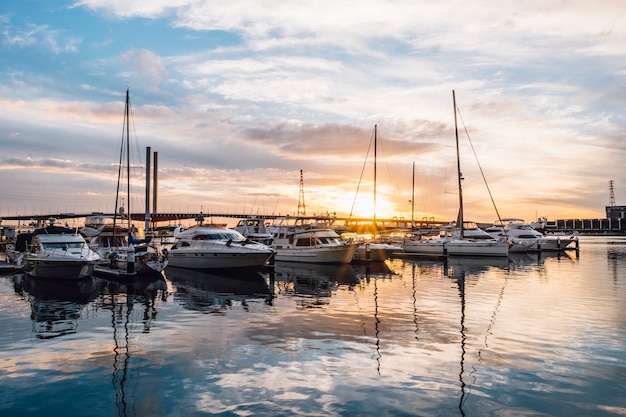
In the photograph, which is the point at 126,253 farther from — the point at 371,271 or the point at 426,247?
the point at 426,247

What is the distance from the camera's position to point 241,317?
17.7 metres

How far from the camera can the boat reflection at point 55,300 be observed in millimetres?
15906

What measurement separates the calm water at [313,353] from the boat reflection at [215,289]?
23 cm

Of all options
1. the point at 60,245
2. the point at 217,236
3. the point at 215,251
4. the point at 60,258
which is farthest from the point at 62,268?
the point at 217,236

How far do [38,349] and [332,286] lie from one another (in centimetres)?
1687

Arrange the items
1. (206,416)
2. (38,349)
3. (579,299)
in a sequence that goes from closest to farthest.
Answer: (206,416), (38,349), (579,299)

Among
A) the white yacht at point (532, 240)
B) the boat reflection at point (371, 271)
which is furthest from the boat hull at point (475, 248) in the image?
the boat reflection at point (371, 271)

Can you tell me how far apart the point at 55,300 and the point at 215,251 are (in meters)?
13.4

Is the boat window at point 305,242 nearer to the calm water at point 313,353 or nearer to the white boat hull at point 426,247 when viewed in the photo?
the white boat hull at point 426,247

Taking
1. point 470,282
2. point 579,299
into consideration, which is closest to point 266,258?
point 470,282

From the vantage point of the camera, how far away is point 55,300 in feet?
71.7

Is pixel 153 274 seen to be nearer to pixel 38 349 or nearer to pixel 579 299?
pixel 38 349

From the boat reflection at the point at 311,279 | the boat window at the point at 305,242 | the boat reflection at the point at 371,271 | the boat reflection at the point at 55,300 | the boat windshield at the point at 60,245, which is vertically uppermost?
the boat windshield at the point at 60,245

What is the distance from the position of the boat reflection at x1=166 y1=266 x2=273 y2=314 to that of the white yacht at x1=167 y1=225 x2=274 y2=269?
0.76 meters
